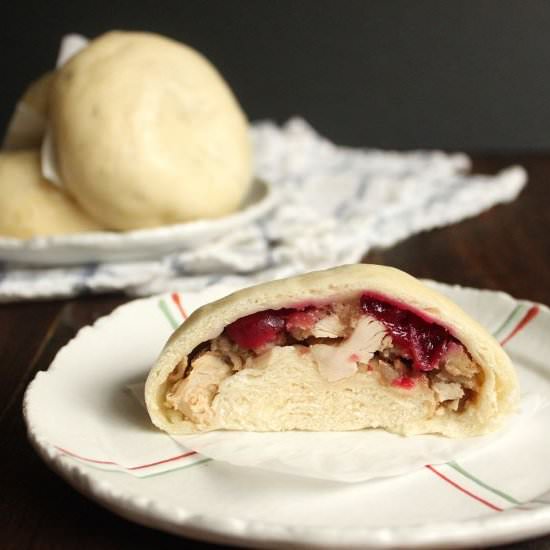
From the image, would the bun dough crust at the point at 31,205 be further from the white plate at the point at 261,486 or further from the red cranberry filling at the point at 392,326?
the red cranberry filling at the point at 392,326

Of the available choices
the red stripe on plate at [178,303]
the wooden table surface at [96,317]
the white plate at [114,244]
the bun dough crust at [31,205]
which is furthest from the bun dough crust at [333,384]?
the bun dough crust at [31,205]

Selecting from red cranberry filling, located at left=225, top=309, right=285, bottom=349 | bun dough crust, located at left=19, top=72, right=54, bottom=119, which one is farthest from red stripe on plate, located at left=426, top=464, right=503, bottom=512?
bun dough crust, located at left=19, top=72, right=54, bottom=119

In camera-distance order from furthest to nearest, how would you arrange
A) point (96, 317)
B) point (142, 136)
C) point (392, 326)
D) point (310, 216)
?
1. point (310, 216)
2. point (142, 136)
3. point (96, 317)
4. point (392, 326)

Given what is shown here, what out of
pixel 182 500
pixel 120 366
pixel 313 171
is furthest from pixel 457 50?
pixel 182 500

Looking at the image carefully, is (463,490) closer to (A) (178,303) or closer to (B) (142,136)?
(A) (178,303)

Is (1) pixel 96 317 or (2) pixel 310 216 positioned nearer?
(1) pixel 96 317

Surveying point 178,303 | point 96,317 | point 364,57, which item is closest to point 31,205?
point 96,317

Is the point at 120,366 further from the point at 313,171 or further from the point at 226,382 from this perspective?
the point at 313,171
